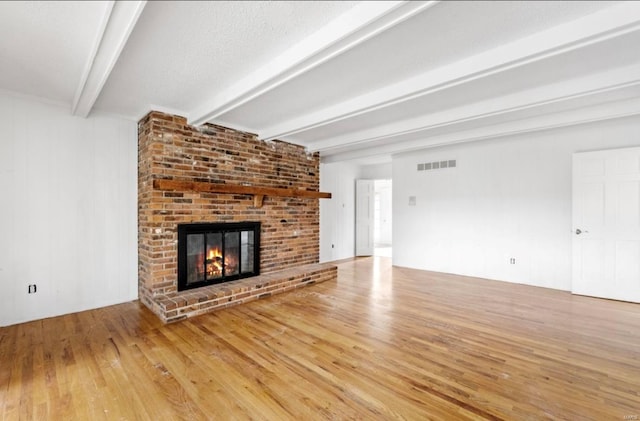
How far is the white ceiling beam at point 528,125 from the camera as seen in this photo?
135 inches

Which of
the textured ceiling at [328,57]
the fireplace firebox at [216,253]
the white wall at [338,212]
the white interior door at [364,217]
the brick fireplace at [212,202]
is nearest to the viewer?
the textured ceiling at [328,57]

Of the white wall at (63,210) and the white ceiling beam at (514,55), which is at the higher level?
the white ceiling beam at (514,55)

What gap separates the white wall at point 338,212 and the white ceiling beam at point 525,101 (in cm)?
231

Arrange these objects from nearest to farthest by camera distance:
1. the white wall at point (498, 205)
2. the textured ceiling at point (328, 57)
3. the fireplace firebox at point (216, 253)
→ the textured ceiling at point (328, 57)
the fireplace firebox at point (216, 253)
the white wall at point (498, 205)

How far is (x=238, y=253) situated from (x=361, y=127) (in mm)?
2772

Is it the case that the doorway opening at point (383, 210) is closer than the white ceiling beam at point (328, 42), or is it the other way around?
the white ceiling beam at point (328, 42)

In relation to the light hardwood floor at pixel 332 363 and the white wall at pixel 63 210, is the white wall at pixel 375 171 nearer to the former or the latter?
the light hardwood floor at pixel 332 363

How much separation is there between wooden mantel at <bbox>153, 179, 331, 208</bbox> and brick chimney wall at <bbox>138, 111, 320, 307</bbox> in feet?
0.58

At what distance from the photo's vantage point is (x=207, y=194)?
405cm

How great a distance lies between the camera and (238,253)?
4.43 meters

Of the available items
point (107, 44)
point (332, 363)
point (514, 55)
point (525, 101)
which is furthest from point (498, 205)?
point (107, 44)

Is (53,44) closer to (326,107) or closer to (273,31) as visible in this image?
(273,31)

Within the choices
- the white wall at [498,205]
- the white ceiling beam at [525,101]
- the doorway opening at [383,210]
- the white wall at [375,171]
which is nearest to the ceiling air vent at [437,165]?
the white wall at [498,205]

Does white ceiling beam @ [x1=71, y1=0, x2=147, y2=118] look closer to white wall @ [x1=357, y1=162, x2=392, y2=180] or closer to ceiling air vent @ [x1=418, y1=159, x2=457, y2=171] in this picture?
ceiling air vent @ [x1=418, y1=159, x2=457, y2=171]
